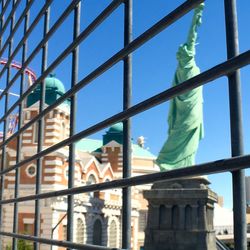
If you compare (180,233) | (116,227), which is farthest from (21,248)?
(116,227)

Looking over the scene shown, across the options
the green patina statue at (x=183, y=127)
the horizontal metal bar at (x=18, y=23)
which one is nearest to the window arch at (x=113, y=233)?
the green patina statue at (x=183, y=127)

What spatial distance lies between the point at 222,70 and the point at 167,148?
710 inches

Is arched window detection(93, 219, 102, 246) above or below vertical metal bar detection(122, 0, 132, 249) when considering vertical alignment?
below

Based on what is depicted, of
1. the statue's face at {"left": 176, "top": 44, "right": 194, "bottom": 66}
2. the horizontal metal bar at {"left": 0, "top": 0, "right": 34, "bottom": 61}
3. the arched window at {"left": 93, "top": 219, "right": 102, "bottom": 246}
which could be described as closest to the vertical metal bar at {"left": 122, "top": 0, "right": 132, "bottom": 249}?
the horizontal metal bar at {"left": 0, "top": 0, "right": 34, "bottom": 61}

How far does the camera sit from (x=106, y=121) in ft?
4.47

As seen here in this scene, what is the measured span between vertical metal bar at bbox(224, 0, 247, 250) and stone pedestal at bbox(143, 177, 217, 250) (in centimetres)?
1623

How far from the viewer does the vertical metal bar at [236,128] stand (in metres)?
0.86

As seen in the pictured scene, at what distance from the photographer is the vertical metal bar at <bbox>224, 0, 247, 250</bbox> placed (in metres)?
0.86

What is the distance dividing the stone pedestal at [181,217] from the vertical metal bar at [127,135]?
15.9 meters

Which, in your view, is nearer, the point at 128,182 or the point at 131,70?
the point at 128,182

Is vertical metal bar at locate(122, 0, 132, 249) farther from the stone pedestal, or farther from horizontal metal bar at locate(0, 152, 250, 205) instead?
the stone pedestal

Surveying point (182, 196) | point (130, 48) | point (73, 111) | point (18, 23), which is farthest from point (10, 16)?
point (182, 196)

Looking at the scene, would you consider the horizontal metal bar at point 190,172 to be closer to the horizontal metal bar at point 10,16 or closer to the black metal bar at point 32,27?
the black metal bar at point 32,27

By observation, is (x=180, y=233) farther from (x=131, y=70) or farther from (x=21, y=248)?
(x=131, y=70)
